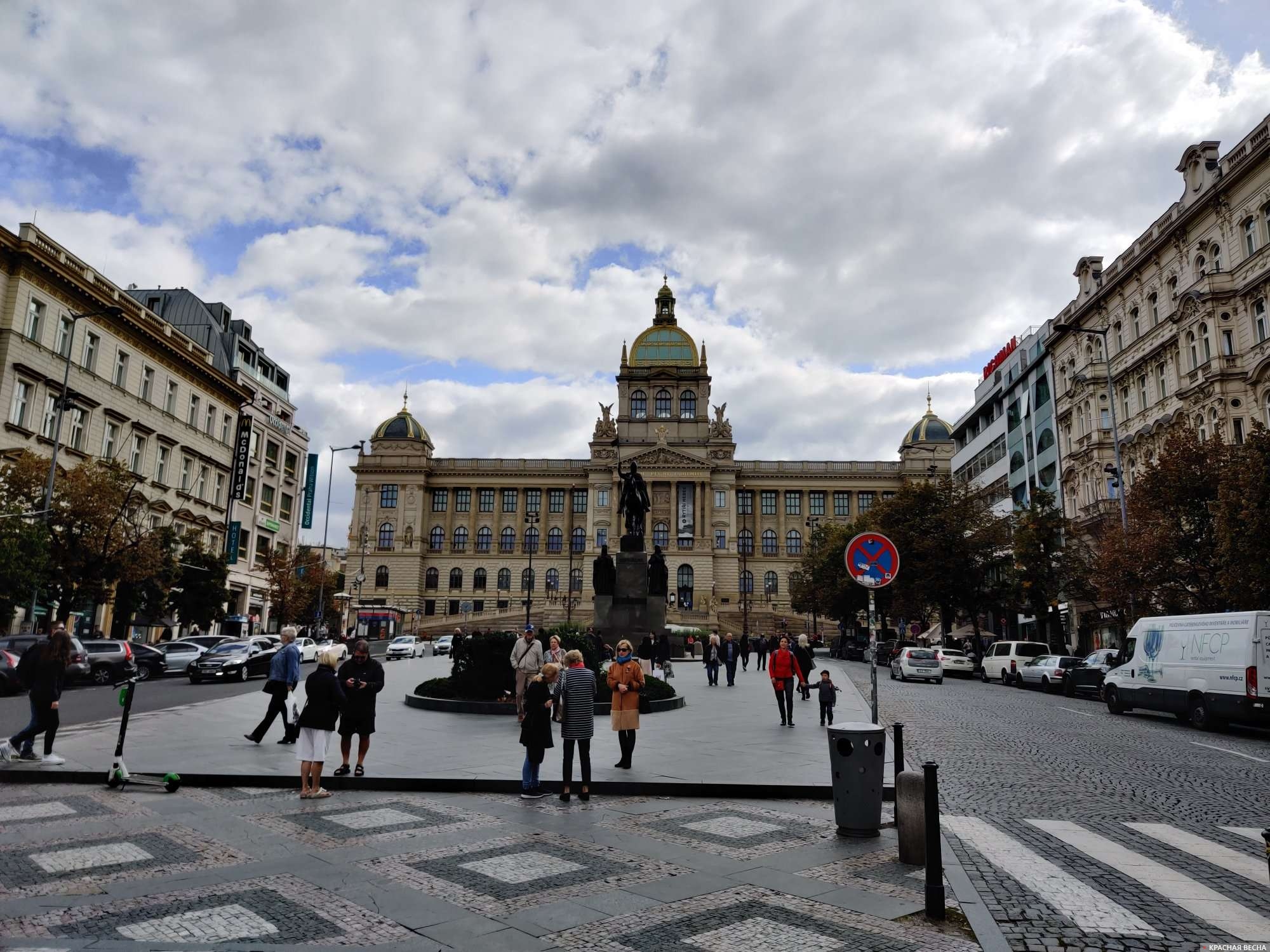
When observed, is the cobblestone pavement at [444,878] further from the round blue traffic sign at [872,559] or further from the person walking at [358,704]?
the round blue traffic sign at [872,559]

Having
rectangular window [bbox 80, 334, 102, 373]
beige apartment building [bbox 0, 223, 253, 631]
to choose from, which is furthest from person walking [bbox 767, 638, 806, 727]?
rectangular window [bbox 80, 334, 102, 373]

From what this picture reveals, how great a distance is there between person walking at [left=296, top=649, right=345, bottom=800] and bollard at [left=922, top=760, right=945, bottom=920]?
673 centimetres

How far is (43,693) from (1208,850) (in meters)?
13.6

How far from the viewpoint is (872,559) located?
1179 cm

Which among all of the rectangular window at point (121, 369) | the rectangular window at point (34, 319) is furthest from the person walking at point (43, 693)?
the rectangular window at point (121, 369)

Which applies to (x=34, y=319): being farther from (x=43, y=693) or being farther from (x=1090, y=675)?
(x=1090, y=675)

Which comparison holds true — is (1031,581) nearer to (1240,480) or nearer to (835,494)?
(1240,480)

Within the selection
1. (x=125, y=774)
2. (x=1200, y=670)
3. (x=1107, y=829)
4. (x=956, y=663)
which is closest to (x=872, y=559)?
(x=1107, y=829)

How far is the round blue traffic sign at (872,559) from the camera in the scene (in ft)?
38.1

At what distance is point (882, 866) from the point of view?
7.48 m

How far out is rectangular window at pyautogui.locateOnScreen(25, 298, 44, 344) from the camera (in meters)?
38.3

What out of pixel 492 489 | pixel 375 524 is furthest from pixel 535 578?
pixel 375 524

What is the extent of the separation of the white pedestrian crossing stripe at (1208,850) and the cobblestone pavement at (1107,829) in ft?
0.08

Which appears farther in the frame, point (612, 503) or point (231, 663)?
point (612, 503)
